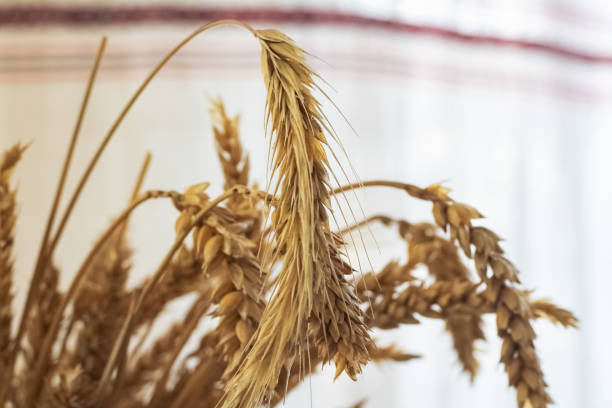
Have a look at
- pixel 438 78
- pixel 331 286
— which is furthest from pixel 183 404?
pixel 438 78

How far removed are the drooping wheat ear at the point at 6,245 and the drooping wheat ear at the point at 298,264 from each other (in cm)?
17

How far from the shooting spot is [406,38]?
1013 millimetres

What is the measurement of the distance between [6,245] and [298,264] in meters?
0.21

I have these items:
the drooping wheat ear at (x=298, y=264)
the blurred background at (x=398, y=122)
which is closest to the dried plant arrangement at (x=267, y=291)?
the drooping wheat ear at (x=298, y=264)

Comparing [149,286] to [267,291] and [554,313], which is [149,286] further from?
[554,313]

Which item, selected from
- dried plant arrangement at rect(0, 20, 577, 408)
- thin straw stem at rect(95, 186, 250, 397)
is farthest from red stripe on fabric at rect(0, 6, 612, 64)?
thin straw stem at rect(95, 186, 250, 397)

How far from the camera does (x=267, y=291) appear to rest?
397 mm

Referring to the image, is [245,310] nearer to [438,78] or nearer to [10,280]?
[10,280]

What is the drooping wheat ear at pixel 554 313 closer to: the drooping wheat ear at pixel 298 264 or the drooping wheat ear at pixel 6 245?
the drooping wheat ear at pixel 298 264

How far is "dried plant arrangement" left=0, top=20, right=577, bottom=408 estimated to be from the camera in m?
0.27

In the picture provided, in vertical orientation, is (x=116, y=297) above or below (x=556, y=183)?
above

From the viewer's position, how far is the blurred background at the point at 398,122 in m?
0.91

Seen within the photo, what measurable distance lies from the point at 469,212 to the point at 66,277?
68cm

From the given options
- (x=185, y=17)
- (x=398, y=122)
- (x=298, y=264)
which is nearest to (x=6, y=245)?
(x=298, y=264)
